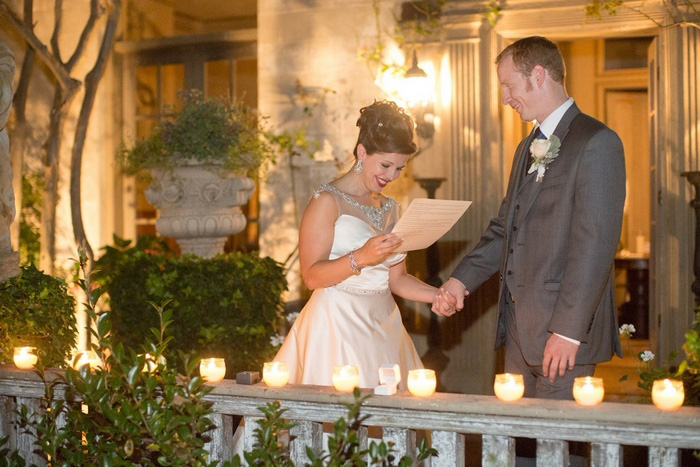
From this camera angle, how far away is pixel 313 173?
6742 millimetres

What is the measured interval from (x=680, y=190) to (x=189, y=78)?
14.8 ft

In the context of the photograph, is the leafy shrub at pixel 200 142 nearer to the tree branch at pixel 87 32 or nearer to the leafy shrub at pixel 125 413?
the tree branch at pixel 87 32

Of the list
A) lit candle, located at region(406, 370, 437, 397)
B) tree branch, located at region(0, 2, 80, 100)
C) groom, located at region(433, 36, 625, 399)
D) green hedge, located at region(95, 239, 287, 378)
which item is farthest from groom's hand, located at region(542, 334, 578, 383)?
tree branch, located at region(0, 2, 80, 100)

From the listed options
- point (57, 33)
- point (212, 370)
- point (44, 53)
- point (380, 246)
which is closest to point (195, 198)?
point (44, 53)

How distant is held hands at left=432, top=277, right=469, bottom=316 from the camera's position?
318 centimetres

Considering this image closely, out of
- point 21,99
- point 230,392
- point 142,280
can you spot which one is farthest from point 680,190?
point 21,99

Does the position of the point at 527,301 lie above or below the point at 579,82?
below

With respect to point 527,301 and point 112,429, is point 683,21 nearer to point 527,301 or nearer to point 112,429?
point 527,301

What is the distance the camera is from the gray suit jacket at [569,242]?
256 centimetres

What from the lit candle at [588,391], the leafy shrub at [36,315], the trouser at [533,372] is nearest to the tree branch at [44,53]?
the leafy shrub at [36,315]

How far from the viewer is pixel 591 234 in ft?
8.38

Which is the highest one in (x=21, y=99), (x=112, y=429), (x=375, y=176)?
(x=21, y=99)

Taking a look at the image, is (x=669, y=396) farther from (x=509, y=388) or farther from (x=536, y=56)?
(x=536, y=56)

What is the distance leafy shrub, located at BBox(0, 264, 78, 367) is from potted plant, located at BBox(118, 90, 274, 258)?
2049mm
